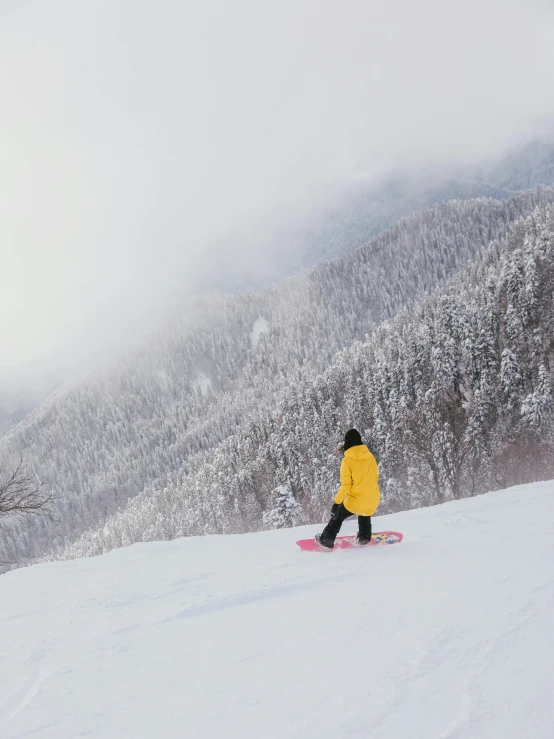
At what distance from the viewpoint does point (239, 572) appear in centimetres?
721

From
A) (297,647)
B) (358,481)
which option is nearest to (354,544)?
(358,481)

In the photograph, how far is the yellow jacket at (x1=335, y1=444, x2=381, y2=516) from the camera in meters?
7.90

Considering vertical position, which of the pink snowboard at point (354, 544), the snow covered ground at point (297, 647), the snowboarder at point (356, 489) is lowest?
the pink snowboard at point (354, 544)

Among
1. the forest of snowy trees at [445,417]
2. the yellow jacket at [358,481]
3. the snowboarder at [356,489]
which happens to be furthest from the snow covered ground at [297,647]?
the forest of snowy trees at [445,417]

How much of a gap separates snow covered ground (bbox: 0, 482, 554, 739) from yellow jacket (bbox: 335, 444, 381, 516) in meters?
0.81

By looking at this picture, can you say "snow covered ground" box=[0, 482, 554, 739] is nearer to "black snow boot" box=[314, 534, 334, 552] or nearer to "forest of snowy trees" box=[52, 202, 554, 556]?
"black snow boot" box=[314, 534, 334, 552]

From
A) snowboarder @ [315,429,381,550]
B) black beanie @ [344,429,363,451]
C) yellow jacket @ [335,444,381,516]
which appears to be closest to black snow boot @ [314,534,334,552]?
snowboarder @ [315,429,381,550]

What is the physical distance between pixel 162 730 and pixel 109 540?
153394mm

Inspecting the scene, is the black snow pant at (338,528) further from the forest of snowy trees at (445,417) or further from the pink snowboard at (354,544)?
the forest of snowy trees at (445,417)

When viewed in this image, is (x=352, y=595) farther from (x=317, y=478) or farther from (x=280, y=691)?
(x=317, y=478)

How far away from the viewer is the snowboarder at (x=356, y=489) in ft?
26.0

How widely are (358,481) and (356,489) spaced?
16cm

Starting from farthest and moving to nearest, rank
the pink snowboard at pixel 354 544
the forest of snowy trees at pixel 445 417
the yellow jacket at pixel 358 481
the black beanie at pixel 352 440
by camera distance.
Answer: the forest of snowy trees at pixel 445 417, the pink snowboard at pixel 354 544, the black beanie at pixel 352 440, the yellow jacket at pixel 358 481

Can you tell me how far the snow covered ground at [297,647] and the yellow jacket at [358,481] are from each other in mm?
812
